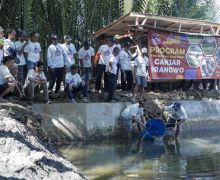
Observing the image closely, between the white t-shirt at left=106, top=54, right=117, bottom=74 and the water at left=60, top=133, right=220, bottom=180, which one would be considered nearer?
the water at left=60, top=133, right=220, bottom=180

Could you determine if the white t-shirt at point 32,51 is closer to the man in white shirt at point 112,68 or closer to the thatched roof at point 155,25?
the man in white shirt at point 112,68

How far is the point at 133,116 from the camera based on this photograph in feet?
45.6

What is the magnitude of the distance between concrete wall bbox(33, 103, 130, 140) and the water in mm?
541

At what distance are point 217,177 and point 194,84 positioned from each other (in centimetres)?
949

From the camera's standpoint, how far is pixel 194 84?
18.4 m

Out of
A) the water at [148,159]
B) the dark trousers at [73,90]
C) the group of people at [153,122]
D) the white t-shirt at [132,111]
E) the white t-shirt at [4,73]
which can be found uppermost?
the white t-shirt at [4,73]

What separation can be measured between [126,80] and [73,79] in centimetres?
271

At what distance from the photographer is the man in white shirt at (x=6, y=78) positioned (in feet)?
38.1

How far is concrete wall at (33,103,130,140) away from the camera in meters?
13.1

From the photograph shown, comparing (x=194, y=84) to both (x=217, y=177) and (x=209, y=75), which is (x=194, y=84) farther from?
(x=217, y=177)

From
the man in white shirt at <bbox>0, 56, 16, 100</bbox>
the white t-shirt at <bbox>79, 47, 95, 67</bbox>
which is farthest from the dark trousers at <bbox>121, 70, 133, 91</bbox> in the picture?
the man in white shirt at <bbox>0, 56, 16, 100</bbox>

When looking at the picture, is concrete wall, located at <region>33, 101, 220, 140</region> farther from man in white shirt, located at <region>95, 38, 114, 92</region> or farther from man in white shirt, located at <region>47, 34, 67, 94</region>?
man in white shirt, located at <region>95, 38, 114, 92</region>

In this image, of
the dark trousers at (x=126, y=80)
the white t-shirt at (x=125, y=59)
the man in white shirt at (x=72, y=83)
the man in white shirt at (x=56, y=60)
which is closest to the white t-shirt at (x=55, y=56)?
the man in white shirt at (x=56, y=60)

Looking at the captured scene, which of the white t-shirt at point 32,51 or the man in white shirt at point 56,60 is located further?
the man in white shirt at point 56,60
